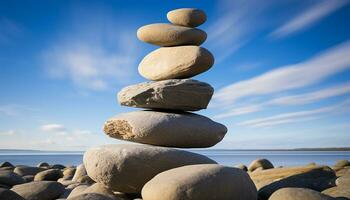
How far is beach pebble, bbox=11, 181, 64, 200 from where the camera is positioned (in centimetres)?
708

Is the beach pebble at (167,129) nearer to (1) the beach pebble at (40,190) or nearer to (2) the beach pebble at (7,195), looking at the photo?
(1) the beach pebble at (40,190)

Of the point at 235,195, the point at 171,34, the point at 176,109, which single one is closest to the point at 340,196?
the point at 235,195

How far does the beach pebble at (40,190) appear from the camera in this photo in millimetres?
7082

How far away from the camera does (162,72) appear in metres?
8.02

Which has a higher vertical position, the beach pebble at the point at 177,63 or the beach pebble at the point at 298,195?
the beach pebble at the point at 177,63

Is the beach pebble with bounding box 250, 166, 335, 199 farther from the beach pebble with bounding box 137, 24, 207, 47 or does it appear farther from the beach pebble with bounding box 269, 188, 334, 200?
the beach pebble with bounding box 137, 24, 207, 47

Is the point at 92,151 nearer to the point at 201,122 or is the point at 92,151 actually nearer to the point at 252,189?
the point at 201,122

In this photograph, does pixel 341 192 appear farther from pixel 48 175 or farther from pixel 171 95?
pixel 48 175

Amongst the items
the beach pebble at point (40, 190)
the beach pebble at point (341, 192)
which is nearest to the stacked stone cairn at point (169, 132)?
the beach pebble at point (40, 190)

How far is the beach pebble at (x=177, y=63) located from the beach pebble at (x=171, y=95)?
0.28 metres

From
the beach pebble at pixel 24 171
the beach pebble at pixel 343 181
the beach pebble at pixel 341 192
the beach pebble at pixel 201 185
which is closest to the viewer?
the beach pebble at pixel 201 185

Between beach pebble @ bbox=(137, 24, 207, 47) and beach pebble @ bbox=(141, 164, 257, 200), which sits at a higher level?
beach pebble @ bbox=(137, 24, 207, 47)

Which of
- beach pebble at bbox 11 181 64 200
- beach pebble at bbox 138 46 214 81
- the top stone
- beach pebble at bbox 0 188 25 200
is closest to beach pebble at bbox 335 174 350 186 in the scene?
beach pebble at bbox 138 46 214 81

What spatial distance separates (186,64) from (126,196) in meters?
2.84
